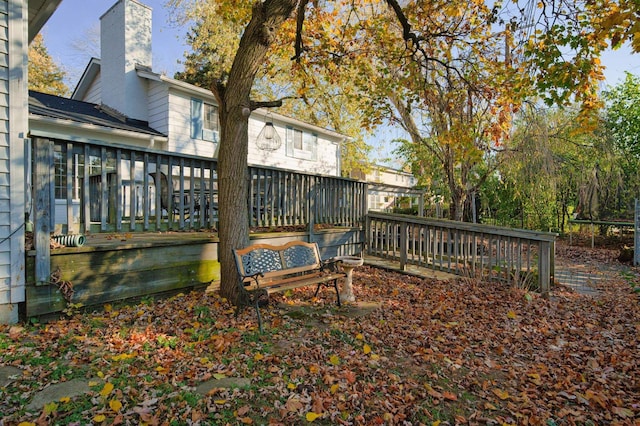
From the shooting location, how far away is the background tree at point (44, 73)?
20344 millimetres

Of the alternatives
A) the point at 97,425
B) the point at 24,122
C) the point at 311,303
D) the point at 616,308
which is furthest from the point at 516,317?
the point at 24,122

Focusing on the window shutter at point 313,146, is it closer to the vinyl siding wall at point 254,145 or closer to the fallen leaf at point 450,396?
the vinyl siding wall at point 254,145

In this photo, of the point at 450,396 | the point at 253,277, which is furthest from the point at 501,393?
the point at 253,277

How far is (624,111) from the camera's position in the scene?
1424 centimetres

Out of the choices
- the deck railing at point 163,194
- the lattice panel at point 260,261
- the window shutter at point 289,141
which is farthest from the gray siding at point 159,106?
the lattice panel at point 260,261

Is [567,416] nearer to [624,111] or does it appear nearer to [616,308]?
[616,308]

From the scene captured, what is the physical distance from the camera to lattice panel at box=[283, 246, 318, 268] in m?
4.89

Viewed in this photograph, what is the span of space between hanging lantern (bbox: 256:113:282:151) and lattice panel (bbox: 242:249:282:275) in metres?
5.79

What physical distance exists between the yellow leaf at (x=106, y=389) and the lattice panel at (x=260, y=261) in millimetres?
1891

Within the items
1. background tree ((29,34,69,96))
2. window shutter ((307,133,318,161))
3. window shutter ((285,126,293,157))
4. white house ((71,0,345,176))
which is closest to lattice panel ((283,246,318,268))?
white house ((71,0,345,176))

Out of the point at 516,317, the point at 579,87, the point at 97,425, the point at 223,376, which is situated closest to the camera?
the point at 97,425

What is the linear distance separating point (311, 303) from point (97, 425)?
3.04m

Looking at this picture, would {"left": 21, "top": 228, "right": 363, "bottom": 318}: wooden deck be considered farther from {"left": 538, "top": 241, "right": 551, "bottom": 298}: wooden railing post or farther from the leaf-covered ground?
{"left": 538, "top": 241, "right": 551, "bottom": 298}: wooden railing post

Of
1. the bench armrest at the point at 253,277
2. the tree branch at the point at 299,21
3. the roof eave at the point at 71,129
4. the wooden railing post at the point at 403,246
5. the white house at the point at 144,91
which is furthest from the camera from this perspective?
the white house at the point at 144,91
